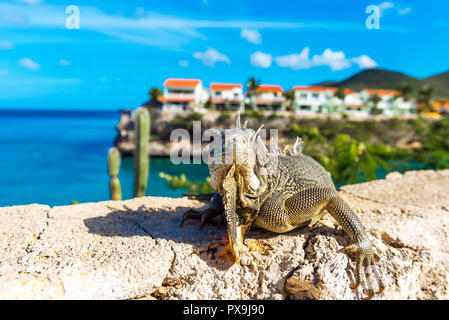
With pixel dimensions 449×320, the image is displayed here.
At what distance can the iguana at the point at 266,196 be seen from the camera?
2809 mm

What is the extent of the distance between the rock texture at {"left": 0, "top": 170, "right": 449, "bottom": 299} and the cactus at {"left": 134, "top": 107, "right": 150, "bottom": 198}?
30.5 feet

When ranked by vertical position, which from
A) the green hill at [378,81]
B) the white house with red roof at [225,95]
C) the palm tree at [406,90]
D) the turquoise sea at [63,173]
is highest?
the green hill at [378,81]

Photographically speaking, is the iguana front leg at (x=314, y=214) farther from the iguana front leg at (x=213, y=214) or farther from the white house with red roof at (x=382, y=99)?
the white house with red roof at (x=382, y=99)

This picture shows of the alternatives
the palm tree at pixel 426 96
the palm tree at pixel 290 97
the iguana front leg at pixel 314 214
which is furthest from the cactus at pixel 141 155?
the palm tree at pixel 426 96

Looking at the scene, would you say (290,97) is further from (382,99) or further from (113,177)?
(113,177)

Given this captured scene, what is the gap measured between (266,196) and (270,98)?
46240 millimetres

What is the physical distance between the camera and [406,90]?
51.9 m

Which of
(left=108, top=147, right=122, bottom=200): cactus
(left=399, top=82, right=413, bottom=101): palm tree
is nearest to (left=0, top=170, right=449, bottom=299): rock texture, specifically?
(left=108, top=147, right=122, bottom=200): cactus

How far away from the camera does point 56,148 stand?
50.8 m

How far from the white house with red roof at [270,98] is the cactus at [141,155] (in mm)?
34353

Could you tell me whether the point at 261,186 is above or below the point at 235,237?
above

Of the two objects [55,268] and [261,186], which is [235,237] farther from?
[55,268]
